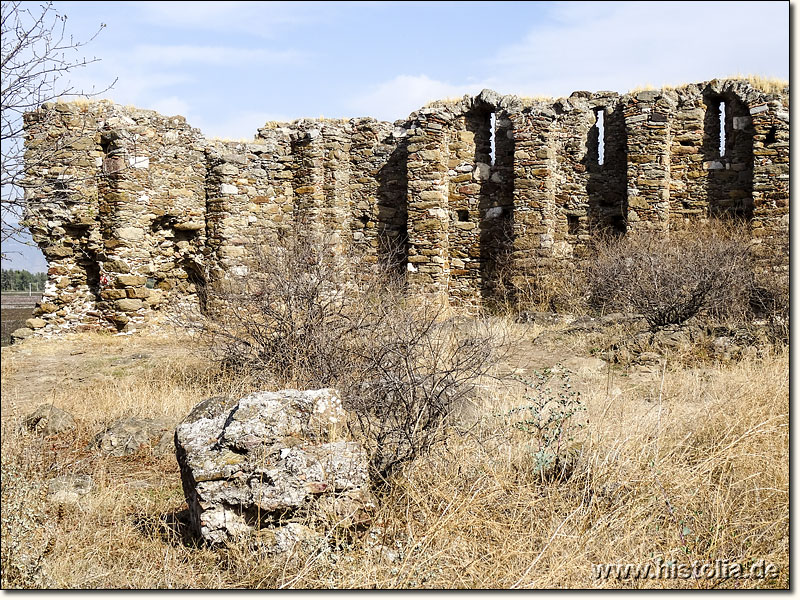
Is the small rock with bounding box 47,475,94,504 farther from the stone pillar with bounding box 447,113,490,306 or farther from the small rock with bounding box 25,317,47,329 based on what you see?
the stone pillar with bounding box 447,113,490,306

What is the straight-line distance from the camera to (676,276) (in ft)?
30.7

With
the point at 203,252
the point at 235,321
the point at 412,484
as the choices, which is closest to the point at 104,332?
the point at 203,252

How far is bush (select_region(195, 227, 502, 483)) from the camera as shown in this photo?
13.4ft

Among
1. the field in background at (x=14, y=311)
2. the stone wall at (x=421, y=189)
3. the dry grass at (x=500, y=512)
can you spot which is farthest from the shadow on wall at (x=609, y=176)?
the field in background at (x=14, y=311)

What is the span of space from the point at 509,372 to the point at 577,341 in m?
1.83

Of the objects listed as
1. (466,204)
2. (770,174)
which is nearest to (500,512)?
(466,204)

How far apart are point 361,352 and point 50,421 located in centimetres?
291

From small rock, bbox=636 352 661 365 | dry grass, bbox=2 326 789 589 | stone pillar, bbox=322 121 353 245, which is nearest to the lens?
dry grass, bbox=2 326 789 589

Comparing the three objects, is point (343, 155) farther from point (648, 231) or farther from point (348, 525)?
point (348, 525)

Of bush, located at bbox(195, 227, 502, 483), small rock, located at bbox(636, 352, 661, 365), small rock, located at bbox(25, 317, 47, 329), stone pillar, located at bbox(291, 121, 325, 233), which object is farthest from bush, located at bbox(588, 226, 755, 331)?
small rock, located at bbox(25, 317, 47, 329)

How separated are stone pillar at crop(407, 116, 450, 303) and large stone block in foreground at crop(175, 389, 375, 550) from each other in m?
9.05

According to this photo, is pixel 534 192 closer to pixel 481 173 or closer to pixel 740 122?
pixel 481 173

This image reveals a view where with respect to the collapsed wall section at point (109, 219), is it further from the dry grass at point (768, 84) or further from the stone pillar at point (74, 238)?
the dry grass at point (768, 84)

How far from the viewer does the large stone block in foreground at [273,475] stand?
3.35 m
